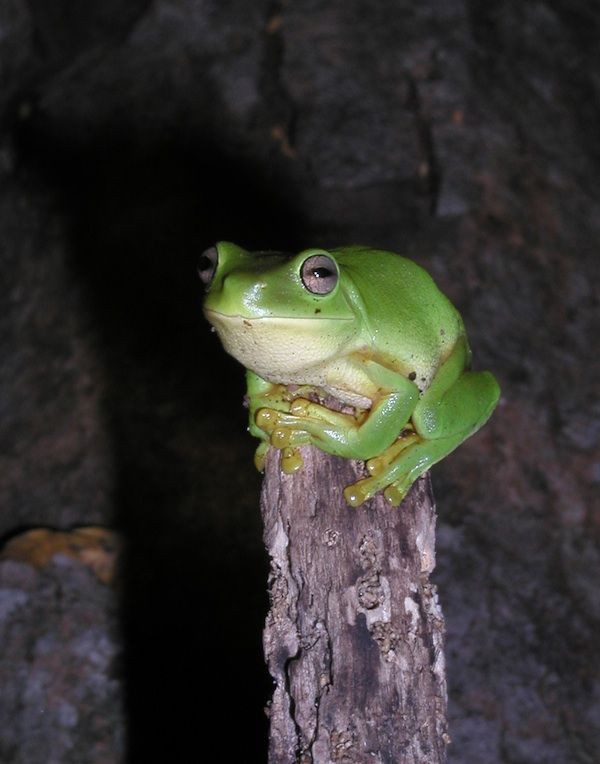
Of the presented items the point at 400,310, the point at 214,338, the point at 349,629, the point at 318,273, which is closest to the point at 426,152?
the point at 214,338

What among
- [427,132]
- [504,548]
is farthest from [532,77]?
[504,548]

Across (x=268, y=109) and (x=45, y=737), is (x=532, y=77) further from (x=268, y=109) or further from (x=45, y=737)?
(x=45, y=737)

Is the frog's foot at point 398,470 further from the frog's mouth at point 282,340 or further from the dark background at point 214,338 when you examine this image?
the dark background at point 214,338

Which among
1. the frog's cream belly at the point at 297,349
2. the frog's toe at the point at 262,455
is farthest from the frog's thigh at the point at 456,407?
the frog's toe at the point at 262,455

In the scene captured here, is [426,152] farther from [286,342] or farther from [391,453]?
[286,342]

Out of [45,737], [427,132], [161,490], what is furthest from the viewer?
[427,132]
